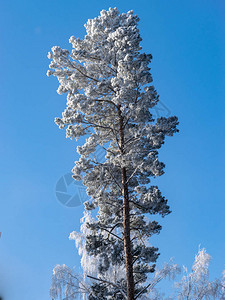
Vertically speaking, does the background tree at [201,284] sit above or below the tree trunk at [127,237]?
above

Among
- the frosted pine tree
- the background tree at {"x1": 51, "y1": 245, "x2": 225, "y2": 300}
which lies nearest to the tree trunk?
the frosted pine tree

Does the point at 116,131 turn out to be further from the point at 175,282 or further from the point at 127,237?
the point at 175,282

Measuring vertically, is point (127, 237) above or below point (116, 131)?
below

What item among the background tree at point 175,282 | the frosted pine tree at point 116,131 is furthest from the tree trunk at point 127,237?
the background tree at point 175,282

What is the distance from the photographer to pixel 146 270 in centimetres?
1202

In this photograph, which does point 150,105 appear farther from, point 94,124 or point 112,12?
point 112,12

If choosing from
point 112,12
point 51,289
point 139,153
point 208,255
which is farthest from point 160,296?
point 112,12

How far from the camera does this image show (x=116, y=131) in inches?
503

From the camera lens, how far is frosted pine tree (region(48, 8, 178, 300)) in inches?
444

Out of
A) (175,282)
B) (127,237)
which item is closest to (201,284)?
(175,282)

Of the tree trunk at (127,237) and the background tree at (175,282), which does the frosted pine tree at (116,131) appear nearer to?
the tree trunk at (127,237)

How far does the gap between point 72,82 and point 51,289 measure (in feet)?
44.1

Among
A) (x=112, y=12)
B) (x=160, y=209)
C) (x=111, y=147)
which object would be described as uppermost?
(x=112, y=12)

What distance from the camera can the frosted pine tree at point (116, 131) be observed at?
11.3 metres
